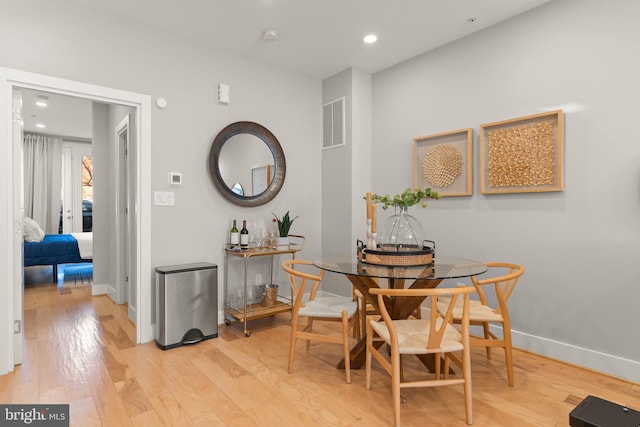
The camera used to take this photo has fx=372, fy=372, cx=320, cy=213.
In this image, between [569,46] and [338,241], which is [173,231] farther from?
[569,46]

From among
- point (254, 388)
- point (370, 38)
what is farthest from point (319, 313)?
point (370, 38)

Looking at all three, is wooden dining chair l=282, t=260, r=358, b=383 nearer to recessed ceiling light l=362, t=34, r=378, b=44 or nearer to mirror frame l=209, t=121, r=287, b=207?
mirror frame l=209, t=121, r=287, b=207

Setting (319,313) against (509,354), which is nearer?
(509,354)

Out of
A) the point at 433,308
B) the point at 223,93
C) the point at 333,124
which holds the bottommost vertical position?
the point at 433,308

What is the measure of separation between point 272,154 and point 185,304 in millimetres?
1737

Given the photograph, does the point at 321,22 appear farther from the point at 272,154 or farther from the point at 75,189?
the point at 75,189

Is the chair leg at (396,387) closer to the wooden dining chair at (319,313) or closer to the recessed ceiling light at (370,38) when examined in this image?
Result: the wooden dining chair at (319,313)

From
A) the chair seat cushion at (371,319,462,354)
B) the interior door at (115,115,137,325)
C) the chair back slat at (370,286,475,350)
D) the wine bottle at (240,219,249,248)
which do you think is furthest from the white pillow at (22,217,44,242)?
the chair back slat at (370,286,475,350)

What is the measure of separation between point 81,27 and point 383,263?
283 cm

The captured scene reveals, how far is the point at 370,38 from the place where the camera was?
336cm

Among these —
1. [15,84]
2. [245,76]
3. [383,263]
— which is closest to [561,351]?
[383,263]

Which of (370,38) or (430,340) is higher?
(370,38)

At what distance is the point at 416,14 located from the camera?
2965mm

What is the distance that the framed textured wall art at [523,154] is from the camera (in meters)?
2.76
